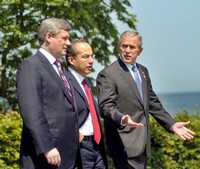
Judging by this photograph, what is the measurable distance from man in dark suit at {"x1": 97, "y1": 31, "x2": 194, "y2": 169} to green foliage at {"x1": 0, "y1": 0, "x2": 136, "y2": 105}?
11.2 m

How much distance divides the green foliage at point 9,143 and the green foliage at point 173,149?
191cm

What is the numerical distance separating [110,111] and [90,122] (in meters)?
0.26

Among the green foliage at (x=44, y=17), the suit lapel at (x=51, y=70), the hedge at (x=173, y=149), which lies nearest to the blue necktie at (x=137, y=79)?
the suit lapel at (x=51, y=70)

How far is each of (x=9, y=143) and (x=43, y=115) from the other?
2.41m

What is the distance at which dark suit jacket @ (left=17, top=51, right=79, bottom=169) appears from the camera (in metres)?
5.00

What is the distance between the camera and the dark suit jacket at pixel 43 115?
5.00 m

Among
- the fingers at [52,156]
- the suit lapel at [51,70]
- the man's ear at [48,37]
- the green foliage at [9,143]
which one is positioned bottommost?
the green foliage at [9,143]

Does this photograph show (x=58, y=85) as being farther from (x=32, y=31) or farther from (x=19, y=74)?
(x=32, y=31)

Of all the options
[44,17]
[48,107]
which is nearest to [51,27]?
[48,107]

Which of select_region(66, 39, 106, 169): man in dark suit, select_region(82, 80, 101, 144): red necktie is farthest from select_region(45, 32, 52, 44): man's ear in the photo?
select_region(82, 80, 101, 144): red necktie

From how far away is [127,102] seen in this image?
6.28 m

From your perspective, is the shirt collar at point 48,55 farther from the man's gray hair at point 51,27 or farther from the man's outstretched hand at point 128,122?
the man's outstretched hand at point 128,122

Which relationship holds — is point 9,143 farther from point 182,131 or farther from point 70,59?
point 182,131

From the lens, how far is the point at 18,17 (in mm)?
19594
